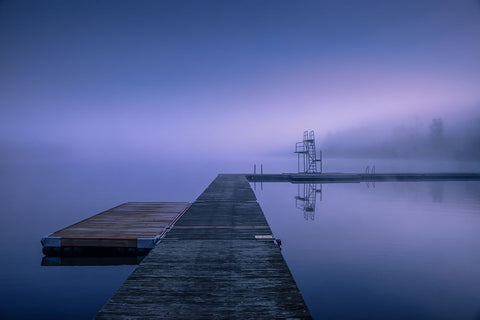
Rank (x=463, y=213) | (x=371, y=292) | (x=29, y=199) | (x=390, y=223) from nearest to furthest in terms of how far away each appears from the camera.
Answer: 1. (x=371, y=292)
2. (x=390, y=223)
3. (x=463, y=213)
4. (x=29, y=199)

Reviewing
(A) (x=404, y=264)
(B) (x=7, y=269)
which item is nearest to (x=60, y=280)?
(B) (x=7, y=269)

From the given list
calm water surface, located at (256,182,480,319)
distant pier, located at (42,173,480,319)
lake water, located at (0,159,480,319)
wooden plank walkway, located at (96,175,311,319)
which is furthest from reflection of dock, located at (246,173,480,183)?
wooden plank walkway, located at (96,175,311,319)

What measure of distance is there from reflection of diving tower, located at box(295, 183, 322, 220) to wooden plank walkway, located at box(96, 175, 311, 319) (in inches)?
595

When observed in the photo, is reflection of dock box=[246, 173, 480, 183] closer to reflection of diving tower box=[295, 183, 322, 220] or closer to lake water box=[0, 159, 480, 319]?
reflection of diving tower box=[295, 183, 322, 220]

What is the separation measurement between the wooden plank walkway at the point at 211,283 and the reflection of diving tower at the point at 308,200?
1510 cm

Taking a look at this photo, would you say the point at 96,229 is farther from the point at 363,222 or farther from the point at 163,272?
the point at 363,222

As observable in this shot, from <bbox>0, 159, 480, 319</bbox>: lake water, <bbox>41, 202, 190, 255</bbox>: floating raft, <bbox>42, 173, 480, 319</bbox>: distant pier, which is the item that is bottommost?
<bbox>0, 159, 480, 319</bbox>: lake water

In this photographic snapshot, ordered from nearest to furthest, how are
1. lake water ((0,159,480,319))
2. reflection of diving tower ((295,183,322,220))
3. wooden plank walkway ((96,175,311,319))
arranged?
1. wooden plank walkway ((96,175,311,319))
2. lake water ((0,159,480,319))
3. reflection of diving tower ((295,183,322,220))

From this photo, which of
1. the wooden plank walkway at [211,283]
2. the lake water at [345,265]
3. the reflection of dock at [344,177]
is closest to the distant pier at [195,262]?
the wooden plank walkway at [211,283]

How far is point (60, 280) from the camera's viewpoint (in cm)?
979

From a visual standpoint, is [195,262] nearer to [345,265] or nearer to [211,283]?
[211,283]

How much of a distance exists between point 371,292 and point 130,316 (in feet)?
26.1

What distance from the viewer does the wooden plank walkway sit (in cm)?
425

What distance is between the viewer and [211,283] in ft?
17.1
